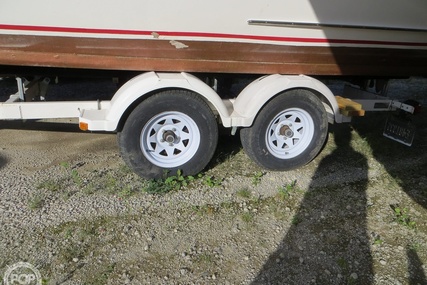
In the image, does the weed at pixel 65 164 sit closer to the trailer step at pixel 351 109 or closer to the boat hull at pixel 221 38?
the boat hull at pixel 221 38

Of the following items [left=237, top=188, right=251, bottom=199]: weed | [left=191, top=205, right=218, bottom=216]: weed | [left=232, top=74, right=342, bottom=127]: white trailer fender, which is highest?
[left=232, top=74, right=342, bottom=127]: white trailer fender

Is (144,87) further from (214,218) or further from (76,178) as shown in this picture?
(214,218)

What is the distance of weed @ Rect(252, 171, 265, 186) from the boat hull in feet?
3.74

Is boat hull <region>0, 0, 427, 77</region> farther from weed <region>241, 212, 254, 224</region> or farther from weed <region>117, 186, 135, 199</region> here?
weed <region>241, 212, 254, 224</region>

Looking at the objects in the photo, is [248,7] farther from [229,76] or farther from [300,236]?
[300,236]

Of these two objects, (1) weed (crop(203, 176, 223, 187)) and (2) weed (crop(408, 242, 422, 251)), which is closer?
(2) weed (crop(408, 242, 422, 251))

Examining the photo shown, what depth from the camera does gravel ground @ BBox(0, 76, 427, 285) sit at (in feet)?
10.2

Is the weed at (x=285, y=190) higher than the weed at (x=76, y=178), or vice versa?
the weed at (x=76, y=178)

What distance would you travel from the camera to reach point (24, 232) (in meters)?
3.37

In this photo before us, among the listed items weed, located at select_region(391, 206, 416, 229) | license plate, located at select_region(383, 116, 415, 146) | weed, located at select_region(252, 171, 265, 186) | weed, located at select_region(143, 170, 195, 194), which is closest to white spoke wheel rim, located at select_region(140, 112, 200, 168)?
weed, located at select_region(143, 170, 195, 194)

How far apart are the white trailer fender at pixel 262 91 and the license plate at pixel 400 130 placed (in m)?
1.23

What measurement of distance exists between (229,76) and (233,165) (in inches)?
40.7

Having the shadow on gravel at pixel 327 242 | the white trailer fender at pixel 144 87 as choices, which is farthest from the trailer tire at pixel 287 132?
the white trailer fender at pixel 144 87

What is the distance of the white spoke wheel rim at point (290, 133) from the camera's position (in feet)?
14.9
